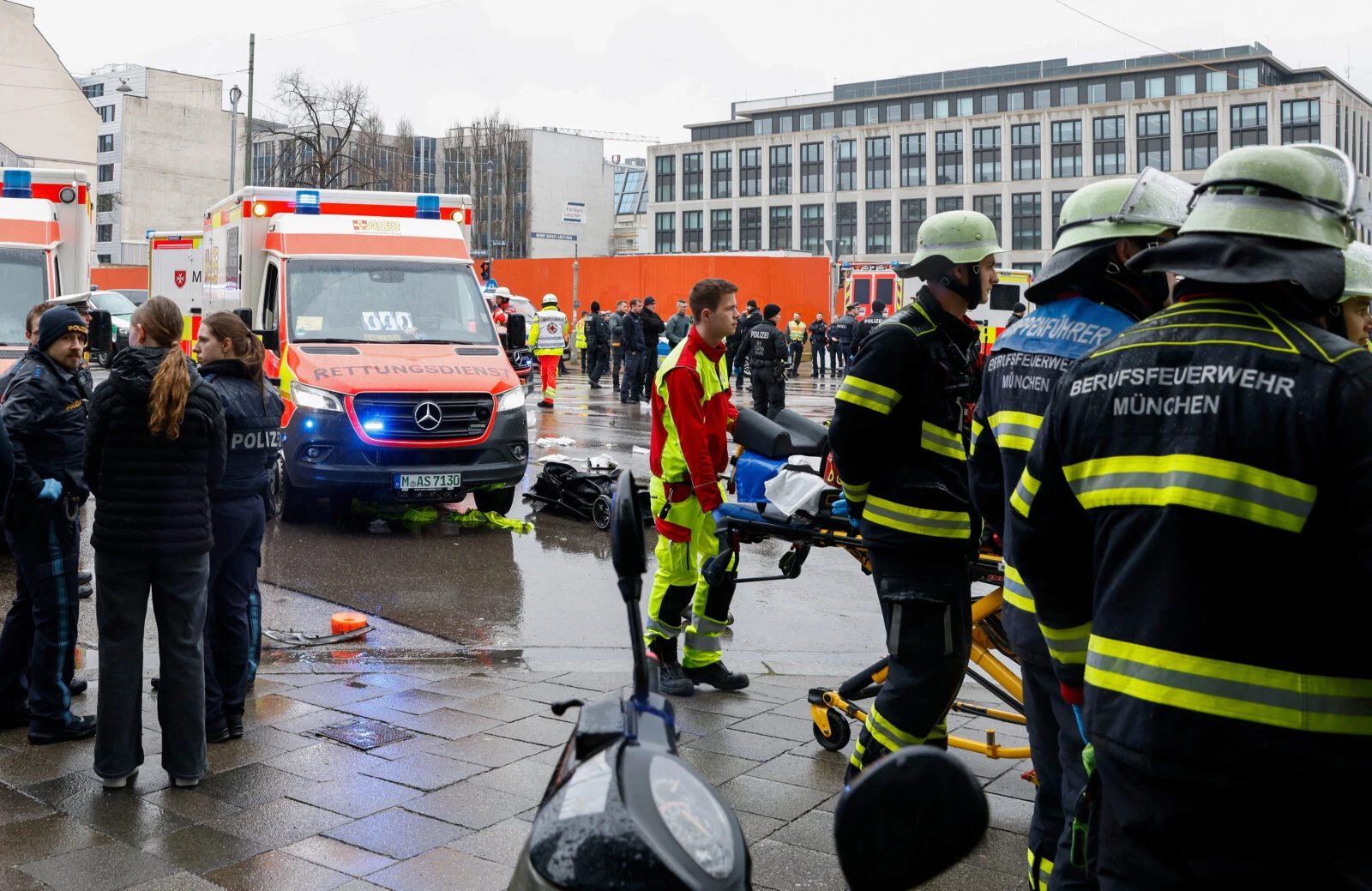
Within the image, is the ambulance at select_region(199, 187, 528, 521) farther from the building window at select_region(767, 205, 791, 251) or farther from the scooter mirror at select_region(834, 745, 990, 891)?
the building window at select_region(767, 205, 791, 251)

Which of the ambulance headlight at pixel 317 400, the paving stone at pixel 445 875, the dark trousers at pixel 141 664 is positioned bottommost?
the paving stone at pixel 445 875

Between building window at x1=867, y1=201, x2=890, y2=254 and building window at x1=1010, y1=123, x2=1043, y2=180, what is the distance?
30.7 ft

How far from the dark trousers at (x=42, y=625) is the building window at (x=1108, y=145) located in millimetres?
84648

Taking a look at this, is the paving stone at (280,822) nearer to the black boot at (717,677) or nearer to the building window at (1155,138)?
the black boot at (717,677)

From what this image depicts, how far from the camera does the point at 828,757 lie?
5.45 m

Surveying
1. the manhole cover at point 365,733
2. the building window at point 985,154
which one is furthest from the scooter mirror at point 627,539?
the building window at point 985,154

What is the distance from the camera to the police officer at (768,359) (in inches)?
807

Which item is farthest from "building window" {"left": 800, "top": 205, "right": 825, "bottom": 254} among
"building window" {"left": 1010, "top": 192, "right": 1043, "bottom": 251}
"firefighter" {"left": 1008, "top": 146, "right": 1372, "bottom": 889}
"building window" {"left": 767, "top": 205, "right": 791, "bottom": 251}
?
"firefighter" {"left": 1008, "top": 146, "right": 1372, "bottom": 889}

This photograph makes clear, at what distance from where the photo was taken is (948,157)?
296ft

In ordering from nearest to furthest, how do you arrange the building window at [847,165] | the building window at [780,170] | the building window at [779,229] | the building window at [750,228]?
the building window at [847,165], the building window at [779,229], the building window at [780,170], the building window at [750,228]

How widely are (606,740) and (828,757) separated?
369cm

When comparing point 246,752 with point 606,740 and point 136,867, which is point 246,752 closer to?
point 136,867

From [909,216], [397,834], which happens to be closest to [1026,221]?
[909,216]

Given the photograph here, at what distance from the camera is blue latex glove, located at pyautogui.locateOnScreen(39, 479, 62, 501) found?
563 cm
